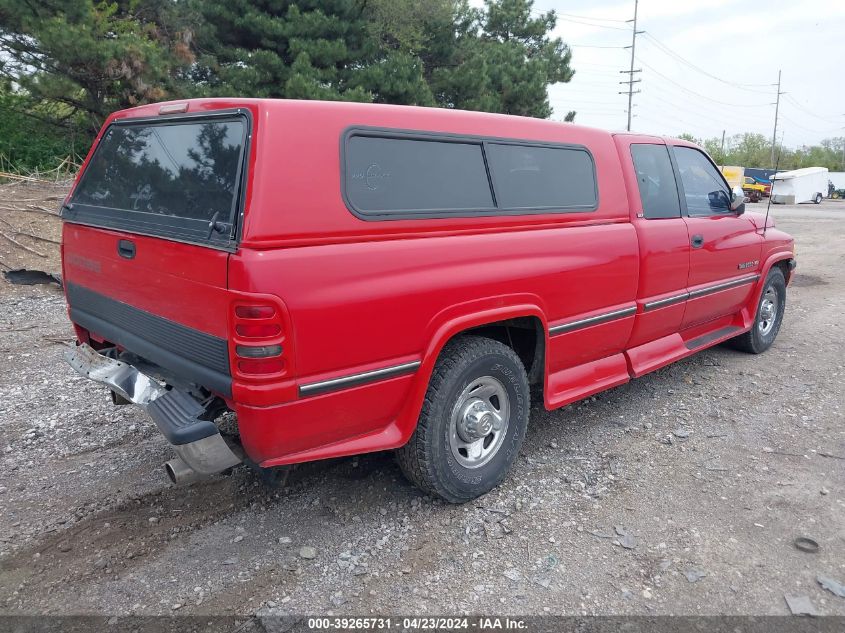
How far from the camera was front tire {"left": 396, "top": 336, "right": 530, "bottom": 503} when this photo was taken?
3.13m

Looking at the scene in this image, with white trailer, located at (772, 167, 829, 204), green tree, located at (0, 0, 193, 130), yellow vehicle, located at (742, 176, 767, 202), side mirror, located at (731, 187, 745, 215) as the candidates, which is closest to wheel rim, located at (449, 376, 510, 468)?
side mirror, located at (731, 187, 745, 215)

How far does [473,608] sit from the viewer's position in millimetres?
2627

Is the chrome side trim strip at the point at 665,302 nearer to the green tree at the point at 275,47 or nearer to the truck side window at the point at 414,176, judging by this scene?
the truck side window at the point at 414,176

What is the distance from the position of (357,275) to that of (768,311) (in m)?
4.95

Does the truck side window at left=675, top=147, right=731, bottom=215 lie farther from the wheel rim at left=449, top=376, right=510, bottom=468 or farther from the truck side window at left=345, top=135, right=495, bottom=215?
the wheel rim at left=449, top=376, right=510, bottom=468

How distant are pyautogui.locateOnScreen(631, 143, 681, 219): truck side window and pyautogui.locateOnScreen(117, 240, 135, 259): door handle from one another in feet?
10.4

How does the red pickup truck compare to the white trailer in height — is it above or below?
below

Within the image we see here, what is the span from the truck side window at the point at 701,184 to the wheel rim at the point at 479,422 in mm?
2332

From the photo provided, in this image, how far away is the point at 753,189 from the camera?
124 ft

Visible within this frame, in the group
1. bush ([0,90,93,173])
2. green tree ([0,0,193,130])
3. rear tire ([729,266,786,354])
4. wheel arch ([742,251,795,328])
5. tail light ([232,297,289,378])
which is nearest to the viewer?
tail light ([232,297,289,378])

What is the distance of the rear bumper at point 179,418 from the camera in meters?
2.65

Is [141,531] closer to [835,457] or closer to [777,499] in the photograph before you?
[777,499]

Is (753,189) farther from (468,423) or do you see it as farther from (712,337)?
(468,423)

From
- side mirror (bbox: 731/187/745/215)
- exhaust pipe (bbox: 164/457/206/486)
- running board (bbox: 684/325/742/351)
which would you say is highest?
side mirror (bbox: 731/187/745/215)
